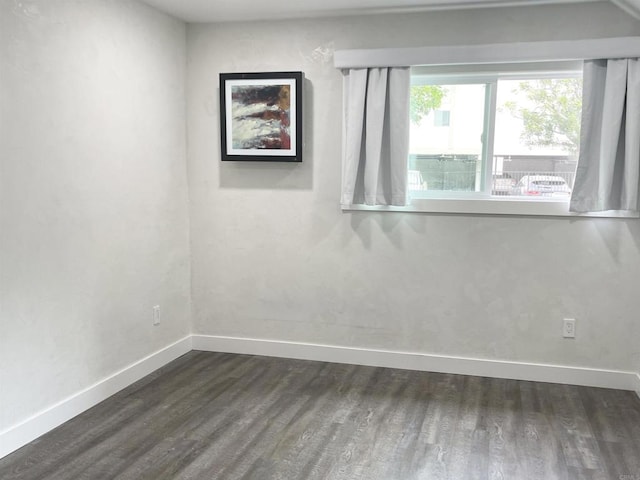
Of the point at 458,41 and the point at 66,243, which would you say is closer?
the point at 66,243

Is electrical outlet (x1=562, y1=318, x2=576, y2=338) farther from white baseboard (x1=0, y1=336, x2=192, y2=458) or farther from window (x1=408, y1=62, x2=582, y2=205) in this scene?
white baseboard (x1=0, y1=336, x2=192, y2=458)

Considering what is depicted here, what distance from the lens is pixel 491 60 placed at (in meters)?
3.45

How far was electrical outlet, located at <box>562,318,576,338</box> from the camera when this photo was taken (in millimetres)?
3555

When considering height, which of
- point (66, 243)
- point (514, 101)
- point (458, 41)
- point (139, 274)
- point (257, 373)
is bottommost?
point (257, 373)

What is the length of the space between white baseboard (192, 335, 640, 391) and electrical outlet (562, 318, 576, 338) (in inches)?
8.4

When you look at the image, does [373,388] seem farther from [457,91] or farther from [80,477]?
[457,91]

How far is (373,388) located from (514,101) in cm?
202

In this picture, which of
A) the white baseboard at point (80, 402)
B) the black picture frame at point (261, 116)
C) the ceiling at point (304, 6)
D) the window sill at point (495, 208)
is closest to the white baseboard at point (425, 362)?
the white baseboard at point (80, 402)

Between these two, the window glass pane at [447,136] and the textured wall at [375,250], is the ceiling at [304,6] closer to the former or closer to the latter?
the textured wall at [375,250]

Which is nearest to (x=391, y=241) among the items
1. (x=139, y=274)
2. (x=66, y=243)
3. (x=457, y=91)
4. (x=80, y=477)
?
(x=457, y=91)

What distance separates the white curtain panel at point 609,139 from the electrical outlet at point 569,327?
2.33 ft

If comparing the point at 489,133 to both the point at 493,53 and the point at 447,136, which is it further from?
the point at 493,53

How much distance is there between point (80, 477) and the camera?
245 centimetres

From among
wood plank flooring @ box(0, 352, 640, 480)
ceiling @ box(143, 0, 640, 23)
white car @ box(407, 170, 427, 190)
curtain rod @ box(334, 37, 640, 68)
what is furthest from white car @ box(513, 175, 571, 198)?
wood plank flooring @ box(0, 352, 640, 480)
